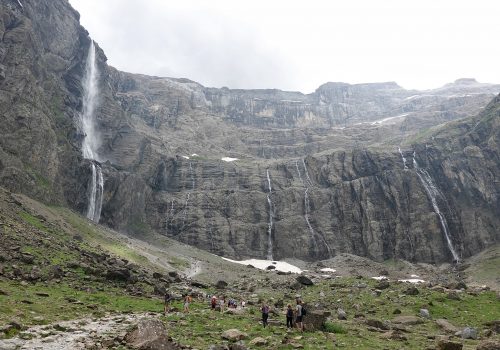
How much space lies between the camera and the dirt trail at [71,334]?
1795 centimetres

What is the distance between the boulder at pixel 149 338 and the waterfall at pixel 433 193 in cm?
10937

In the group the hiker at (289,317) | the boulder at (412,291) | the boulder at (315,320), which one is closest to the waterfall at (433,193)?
the boulder at (412,291)

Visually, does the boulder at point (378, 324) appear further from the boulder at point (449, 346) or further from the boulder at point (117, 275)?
the boulder at point (117, 275)

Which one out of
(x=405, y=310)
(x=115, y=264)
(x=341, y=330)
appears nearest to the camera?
(x=341, y=330)

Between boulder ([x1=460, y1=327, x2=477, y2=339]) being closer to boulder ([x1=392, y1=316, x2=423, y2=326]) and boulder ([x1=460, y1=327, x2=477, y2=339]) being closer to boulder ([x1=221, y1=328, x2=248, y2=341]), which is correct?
boulder ([x1=392, y1=316, x2=423, y2=326])

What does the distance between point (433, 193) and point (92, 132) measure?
108 meters

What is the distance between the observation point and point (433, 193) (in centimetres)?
12381

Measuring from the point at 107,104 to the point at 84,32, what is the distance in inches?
1167

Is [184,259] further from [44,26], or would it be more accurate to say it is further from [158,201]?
[44,26]

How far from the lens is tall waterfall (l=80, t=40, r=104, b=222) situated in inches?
4264

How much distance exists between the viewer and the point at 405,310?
118ft

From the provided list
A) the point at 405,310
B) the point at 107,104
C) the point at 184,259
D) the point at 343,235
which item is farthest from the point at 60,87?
the point at 405,310

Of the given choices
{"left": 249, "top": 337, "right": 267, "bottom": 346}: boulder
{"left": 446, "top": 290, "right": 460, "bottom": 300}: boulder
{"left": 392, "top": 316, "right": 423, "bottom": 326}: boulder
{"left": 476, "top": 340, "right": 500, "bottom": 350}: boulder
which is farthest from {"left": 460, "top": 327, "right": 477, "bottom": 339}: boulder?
{"left": 249, "top": 337, "right": 267, "bottom": 346}: boulder

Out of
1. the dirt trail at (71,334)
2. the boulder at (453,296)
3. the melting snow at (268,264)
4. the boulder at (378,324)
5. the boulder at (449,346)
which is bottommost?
the dirt trail at (71,334)
